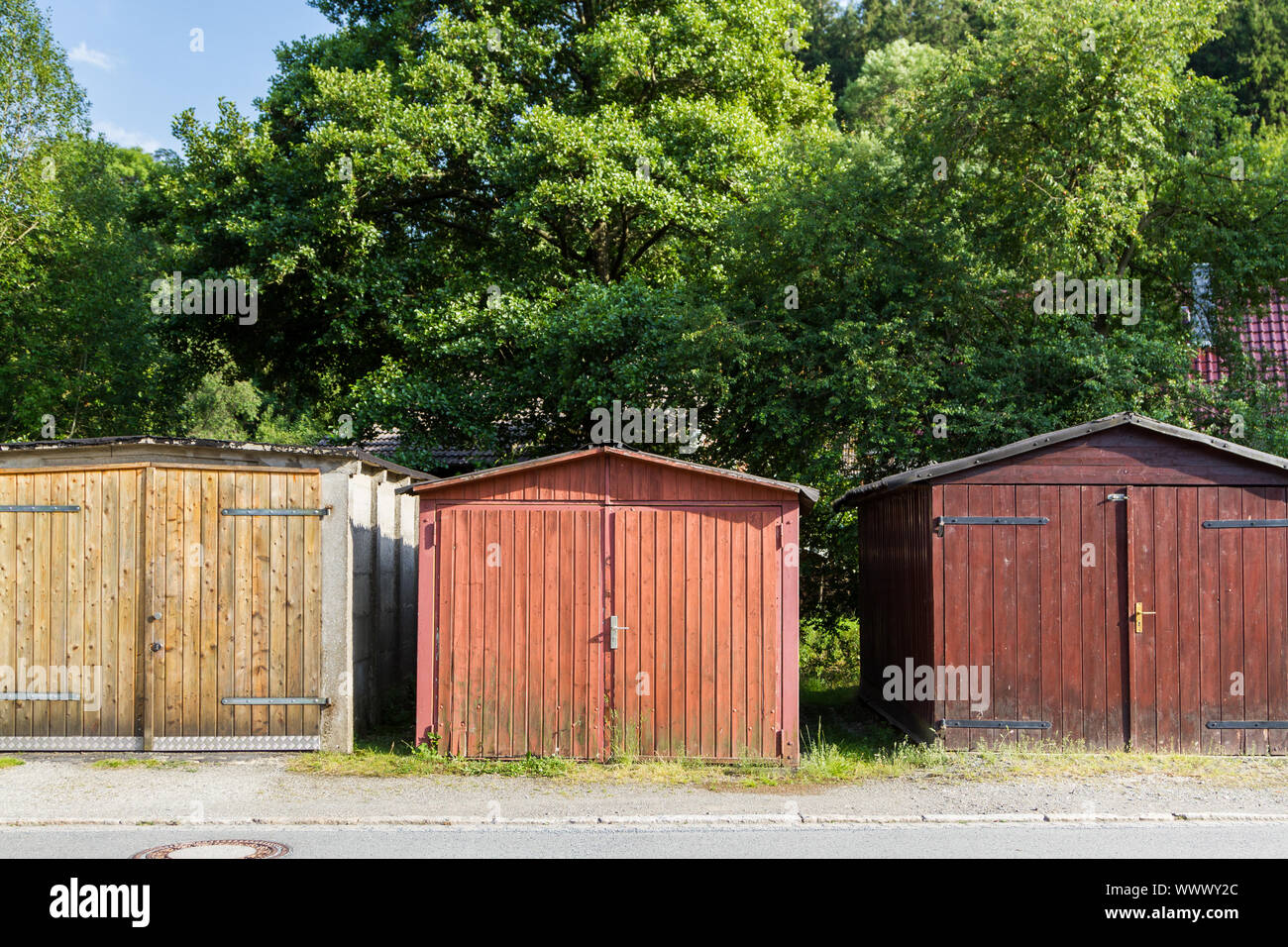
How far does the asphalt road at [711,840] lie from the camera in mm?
6754

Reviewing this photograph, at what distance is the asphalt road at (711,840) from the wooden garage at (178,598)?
8.58 feet

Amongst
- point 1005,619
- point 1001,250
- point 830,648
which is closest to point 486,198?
point 1001,250

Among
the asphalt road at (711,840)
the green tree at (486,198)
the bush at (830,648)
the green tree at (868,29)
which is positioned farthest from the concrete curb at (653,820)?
the green tree at (868,29)

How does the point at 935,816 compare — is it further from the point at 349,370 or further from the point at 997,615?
the point at 349,370

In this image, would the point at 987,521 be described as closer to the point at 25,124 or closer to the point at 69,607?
the point at 69,607

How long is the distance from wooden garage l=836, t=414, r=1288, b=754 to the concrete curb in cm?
209

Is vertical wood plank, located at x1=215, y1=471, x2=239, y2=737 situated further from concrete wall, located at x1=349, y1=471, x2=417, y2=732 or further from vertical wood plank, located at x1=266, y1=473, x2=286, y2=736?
concrete wall, located at x1=349, y1=471, x2=417, y2=732

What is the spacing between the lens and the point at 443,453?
1864cm

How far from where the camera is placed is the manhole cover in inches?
267

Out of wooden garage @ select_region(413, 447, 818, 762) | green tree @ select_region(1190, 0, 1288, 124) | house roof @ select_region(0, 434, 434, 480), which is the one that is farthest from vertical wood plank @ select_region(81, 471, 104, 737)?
green tree @ select_region(1190, 0, 1288, 124)

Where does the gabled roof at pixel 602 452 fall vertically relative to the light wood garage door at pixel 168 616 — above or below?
above

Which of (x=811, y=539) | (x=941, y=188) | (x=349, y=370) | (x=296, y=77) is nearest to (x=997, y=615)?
(x=811, y=539)

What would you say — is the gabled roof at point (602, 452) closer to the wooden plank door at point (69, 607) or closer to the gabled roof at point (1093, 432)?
the gabled roof at point (1093, 432)

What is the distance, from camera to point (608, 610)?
32.4 ft
